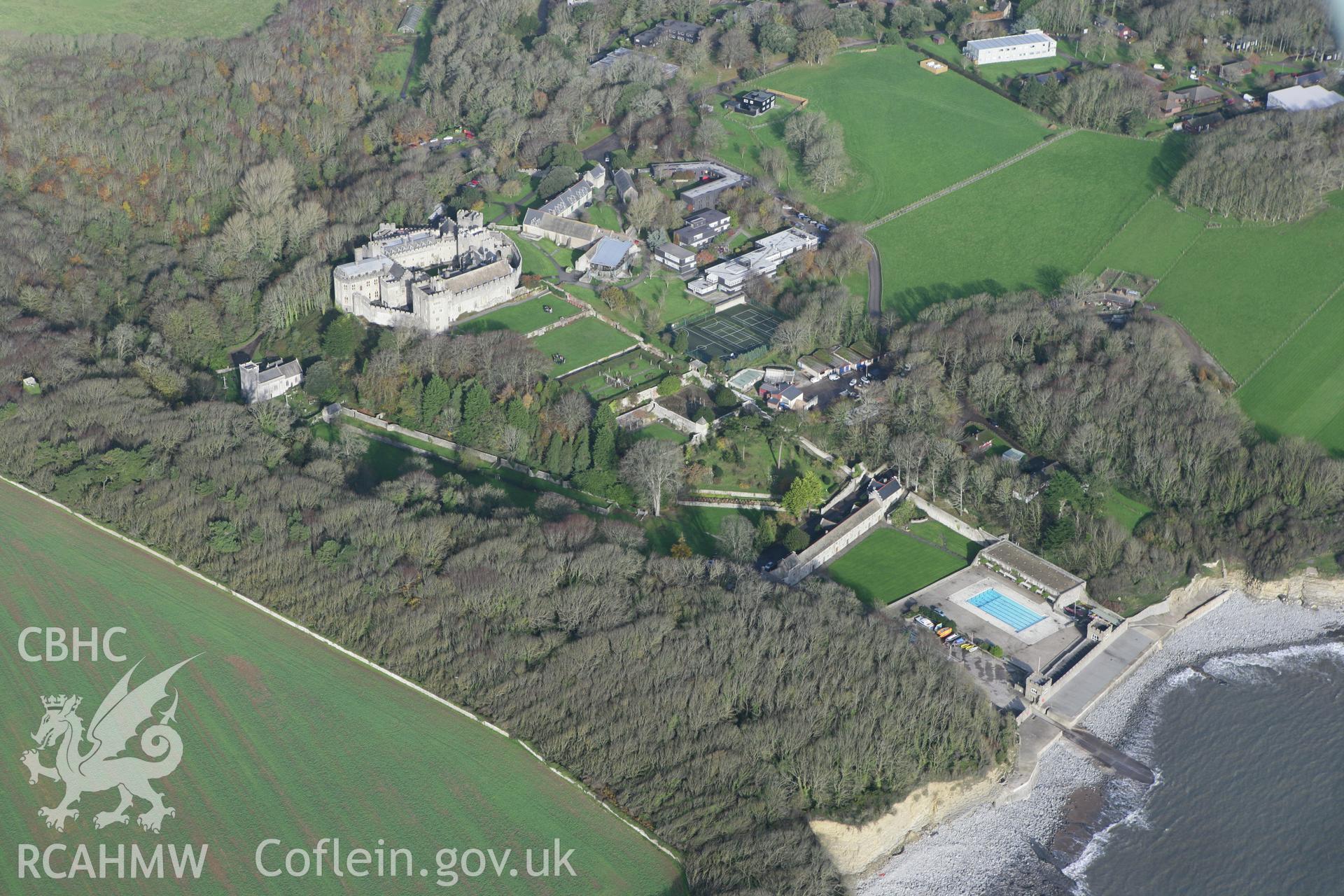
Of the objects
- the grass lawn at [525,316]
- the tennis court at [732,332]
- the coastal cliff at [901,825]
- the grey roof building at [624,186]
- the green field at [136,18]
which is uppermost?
the green field at [136,18]

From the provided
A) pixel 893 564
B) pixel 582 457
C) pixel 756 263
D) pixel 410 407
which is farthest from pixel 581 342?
pixel 893 564

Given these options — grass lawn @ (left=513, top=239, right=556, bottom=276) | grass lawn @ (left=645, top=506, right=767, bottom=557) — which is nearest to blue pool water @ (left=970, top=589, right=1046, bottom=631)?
grass lawn @ (left=645, top=506, right=767, bottom=557)

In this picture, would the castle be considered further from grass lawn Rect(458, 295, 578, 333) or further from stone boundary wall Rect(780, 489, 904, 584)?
stone boundary wall Rect(780, 489, 904, 584)

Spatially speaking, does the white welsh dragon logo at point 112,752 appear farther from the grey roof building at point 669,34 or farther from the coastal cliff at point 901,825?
the grey roof building at point 669,34

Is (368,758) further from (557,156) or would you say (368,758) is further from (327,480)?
(557,156)

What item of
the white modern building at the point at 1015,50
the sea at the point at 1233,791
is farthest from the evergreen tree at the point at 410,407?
the white modern building at the point at 1015,50

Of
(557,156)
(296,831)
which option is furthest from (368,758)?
(557,156)

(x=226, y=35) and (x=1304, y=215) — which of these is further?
(x=226, y=35)
